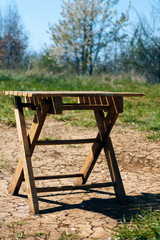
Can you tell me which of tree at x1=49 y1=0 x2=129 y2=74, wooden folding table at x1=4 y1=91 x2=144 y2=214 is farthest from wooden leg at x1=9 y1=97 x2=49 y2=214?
tree at x1=49 y1=0 x2=129 y2=74

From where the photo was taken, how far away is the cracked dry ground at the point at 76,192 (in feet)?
8.75

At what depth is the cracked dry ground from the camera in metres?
2.67

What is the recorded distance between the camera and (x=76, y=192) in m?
3.68

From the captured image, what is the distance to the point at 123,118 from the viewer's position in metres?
7.16

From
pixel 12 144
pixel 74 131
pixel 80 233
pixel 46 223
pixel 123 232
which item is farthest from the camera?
pixel 74 131

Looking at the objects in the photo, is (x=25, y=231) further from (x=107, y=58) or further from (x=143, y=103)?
(x=107, y=58)

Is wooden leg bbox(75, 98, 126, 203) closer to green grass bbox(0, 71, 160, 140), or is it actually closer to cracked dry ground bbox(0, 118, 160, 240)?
cracked dry ground bbox(0, 118, 160, 240)

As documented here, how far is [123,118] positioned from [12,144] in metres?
2.74

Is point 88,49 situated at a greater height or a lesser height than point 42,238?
lesser

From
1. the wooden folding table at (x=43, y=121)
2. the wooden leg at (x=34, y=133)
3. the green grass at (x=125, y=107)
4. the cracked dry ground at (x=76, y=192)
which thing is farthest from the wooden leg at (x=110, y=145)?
the green grass at (x=125, y=107)

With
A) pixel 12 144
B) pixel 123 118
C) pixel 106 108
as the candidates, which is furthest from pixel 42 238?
pixel 123 118

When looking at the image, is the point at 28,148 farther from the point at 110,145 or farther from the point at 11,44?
the point at 11,44

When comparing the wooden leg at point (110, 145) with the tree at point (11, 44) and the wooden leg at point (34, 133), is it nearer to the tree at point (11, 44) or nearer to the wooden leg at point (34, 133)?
the wooden leg at point (34, 133)

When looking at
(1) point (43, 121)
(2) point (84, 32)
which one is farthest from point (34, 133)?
(2) point (84, 32)
